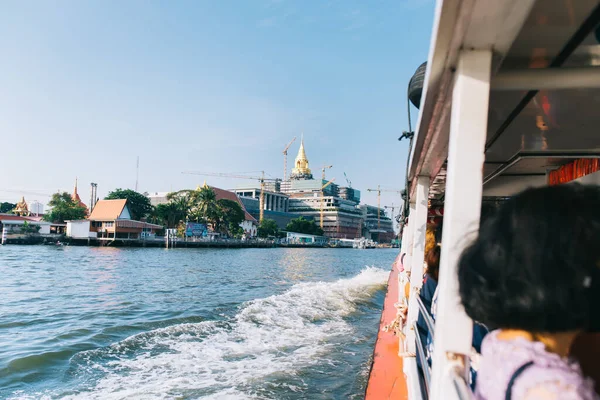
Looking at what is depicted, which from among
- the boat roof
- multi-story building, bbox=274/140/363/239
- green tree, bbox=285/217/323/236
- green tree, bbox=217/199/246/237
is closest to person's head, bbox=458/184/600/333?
the boat roof

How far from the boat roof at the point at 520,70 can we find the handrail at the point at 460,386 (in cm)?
92


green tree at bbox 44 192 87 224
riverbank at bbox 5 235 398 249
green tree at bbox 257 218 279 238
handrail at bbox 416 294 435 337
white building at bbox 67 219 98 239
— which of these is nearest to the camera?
handrail at bbox 416 294 435 337

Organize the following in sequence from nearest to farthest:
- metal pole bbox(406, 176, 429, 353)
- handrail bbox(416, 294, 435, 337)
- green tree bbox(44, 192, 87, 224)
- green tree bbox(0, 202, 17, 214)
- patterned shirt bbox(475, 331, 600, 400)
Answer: patterned shirt bbox(475, 331, 600, 400) < handrail bbox(416, 294, 435, 337) < metal pole bbox(406, 176, 429, 353) < green tree bbox(44, 192, 87, 224) < green tree bbox(0, 202, 17, 214)

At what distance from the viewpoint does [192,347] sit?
688cm

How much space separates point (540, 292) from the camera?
0.87m

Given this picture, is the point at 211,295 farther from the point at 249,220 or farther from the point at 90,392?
the point at 249,220

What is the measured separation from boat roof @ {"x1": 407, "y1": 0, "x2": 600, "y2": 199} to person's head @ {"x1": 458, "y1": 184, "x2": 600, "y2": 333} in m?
0.46

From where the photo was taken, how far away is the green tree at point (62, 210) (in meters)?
60.4

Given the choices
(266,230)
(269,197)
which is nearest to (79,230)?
(266,230)

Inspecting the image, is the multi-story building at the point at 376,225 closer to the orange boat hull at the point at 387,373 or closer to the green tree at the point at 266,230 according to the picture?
the green tree at the point at 266,230

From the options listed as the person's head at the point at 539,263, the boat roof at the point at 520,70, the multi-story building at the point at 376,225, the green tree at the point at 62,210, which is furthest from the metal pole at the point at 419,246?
the multi-story building at the point at 376,225

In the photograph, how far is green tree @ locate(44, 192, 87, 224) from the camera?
6044 cm

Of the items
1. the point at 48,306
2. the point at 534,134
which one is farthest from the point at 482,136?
the point at 48,306

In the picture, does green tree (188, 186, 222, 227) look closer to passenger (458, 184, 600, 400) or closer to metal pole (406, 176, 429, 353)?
metal pole (406, 176, 429, 353)
